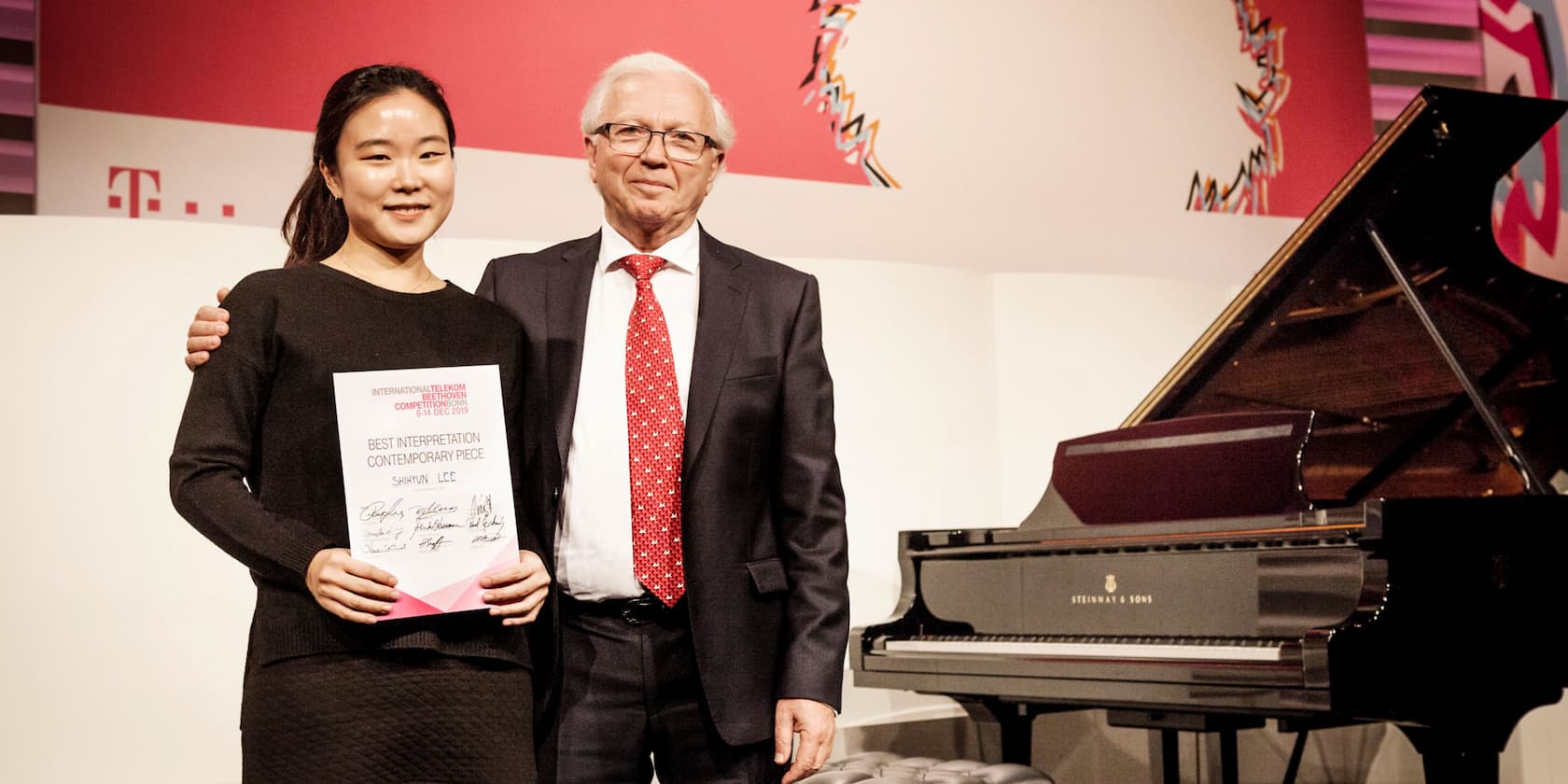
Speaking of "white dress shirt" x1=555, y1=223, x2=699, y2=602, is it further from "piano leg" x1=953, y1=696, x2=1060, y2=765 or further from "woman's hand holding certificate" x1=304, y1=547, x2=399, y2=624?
"piano leg" x1=953, y1=696, x2=1060, y2=765

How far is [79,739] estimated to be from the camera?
313cm

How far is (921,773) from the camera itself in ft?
9.65

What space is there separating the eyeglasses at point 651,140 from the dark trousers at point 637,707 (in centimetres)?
57

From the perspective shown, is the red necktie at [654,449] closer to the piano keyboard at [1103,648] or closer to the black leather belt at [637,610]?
the black leather belt at [637,610]

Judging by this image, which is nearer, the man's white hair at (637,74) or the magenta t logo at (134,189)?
the man's white hair at (637,74)

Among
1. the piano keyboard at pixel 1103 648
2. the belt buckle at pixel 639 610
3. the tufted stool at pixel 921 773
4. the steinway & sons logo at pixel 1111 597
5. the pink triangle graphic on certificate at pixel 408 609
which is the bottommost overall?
the tufted stool at pixel 921 773

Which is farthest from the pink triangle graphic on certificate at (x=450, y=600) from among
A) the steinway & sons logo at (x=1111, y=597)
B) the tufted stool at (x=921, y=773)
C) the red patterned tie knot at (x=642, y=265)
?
the steinway & sons logo at (x=1111, y=597)

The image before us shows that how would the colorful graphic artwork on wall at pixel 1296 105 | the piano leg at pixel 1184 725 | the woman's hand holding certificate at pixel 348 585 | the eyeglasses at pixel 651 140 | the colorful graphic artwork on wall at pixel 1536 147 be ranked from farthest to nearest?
the colorful graphic artwork on wall at pixel 1536 147, the colorful graphic artwork on wall at pixel 1296 105, the piano leg at pixel 1184 725, the eyeglasses at pixel 651 140, the woman's hand holding certificate at pixel 348 585

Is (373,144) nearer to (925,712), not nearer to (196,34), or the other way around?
(196,34)

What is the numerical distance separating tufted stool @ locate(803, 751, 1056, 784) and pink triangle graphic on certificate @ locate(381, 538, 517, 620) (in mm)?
1563

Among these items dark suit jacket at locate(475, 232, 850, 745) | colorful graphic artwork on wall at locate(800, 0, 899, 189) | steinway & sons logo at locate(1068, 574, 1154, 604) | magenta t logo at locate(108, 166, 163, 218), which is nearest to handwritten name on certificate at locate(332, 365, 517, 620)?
dark suit jacket at locate(475, 232, 850, 745)

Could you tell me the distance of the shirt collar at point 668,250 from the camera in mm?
1812

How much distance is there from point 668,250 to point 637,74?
0.23 m

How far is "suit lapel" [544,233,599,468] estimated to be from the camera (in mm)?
1689
